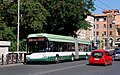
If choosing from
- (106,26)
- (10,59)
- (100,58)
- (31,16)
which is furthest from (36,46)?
(106,26)

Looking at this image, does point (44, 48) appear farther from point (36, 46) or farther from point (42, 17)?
point (42, 17)

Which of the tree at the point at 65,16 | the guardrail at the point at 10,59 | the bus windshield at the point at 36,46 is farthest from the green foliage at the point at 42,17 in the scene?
the bus windshield at the point at 36,46

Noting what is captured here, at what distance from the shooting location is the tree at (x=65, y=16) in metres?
46.4

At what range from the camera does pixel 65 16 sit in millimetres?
46594

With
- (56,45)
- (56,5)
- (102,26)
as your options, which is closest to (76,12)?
(56,5)

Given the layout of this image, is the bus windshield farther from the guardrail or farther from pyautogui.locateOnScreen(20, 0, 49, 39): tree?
pyautogui.locateOnScreen(20, 0, 49, 39): tree

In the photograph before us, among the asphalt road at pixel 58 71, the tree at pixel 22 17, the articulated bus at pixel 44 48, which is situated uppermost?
the tree at pixel 22 17

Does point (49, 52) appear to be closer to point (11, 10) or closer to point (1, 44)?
point (1, 44)

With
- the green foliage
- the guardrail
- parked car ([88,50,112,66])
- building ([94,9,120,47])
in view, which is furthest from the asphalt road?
building ([94,9,120,47])

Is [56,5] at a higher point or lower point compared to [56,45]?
higher

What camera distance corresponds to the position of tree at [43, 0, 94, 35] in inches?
1828

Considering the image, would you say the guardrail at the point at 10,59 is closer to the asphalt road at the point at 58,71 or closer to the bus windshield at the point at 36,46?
the bus windshield at the point at 36,46

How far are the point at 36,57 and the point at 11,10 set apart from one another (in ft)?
50.6

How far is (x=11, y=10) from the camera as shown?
43.7m
